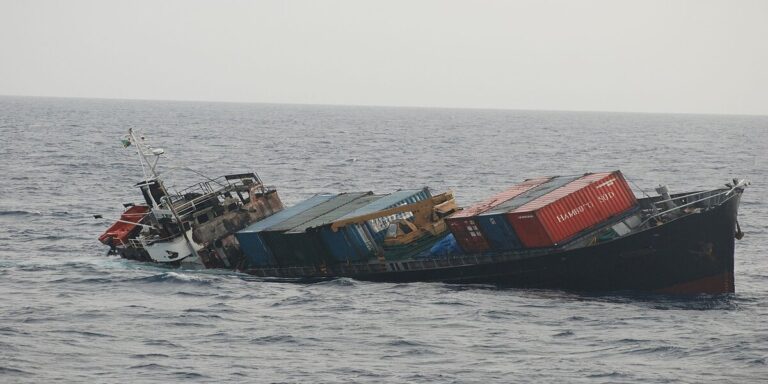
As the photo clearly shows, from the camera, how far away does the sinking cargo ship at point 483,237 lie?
4609 cm

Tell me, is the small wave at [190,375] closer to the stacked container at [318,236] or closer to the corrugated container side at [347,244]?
the stacked container at [318,236]

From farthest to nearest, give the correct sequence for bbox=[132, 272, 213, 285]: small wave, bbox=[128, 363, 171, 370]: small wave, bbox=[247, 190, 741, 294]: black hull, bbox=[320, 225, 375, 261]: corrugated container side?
bbox=[132, 272, 213, 285]: small wave, bbox=[320, 225, 375, 261]: corrugated container side, bbox=[247, 190, 741, 294]: black hull, bbox=[128, 363, 171, 370]: small wave

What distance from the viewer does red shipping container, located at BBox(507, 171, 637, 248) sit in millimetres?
46438

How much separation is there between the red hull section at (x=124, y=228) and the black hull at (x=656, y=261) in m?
25.2

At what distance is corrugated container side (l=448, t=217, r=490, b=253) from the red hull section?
804 inches

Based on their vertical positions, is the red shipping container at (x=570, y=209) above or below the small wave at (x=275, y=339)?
above

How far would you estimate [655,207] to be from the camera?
50.0m

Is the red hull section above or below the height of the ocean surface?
above

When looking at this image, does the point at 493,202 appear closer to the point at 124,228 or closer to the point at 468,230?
the point at 468,230

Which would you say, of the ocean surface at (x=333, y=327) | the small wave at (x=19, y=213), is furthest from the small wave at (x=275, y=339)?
the small wave at (x=19, y=213)

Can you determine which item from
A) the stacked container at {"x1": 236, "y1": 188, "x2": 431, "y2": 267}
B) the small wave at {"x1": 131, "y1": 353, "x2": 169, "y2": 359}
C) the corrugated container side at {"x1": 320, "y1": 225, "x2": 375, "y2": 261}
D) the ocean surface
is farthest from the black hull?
the small wave at {"x1": 131, "y1": 353, "x2": 169, "y2": 359}

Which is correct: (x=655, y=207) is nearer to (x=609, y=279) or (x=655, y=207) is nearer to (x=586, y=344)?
(x=609, y=279)

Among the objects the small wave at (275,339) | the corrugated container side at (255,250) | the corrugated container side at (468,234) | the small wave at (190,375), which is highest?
the corrugated container side at (468,234)

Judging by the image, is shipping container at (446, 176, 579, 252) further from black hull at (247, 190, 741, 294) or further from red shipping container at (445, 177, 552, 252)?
black hull at (247, 190, 741, 294)
